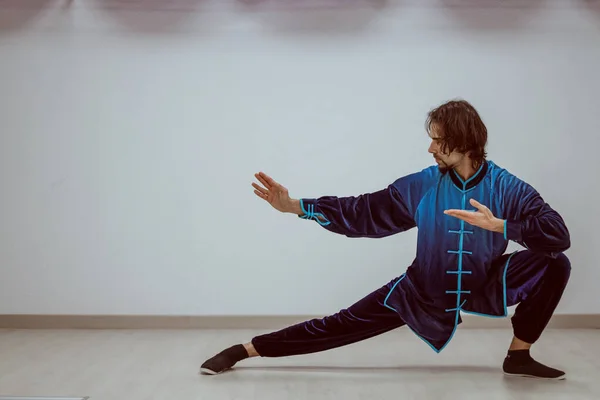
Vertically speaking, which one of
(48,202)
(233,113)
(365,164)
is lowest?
(48,202)

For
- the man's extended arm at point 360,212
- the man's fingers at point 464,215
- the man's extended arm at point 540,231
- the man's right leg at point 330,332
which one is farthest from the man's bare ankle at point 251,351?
the man's extended arm at point 540,231

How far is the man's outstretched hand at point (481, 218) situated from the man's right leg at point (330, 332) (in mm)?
472

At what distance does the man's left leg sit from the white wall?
1142 mm

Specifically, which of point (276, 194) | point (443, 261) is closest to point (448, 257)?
point (443, 261)

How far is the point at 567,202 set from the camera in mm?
3918

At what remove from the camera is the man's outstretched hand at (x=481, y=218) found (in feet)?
8.48

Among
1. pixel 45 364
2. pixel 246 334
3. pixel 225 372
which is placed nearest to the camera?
pixel 225 372

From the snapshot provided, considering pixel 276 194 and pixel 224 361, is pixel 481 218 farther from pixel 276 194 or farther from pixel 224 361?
pixel 224 361

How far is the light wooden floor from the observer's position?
8.82ft

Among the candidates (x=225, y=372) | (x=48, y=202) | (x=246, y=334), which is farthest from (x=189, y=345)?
(x=48, y=202)

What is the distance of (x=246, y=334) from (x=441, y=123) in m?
1.68

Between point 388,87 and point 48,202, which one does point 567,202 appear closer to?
point 388,87

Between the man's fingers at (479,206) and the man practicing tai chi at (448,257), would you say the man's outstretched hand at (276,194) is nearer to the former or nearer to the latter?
the man practicing tai chi at (448,257)

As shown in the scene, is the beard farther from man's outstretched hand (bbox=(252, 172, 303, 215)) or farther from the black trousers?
man's outstretched hand (bbox=(252, 172, 303, 215))
